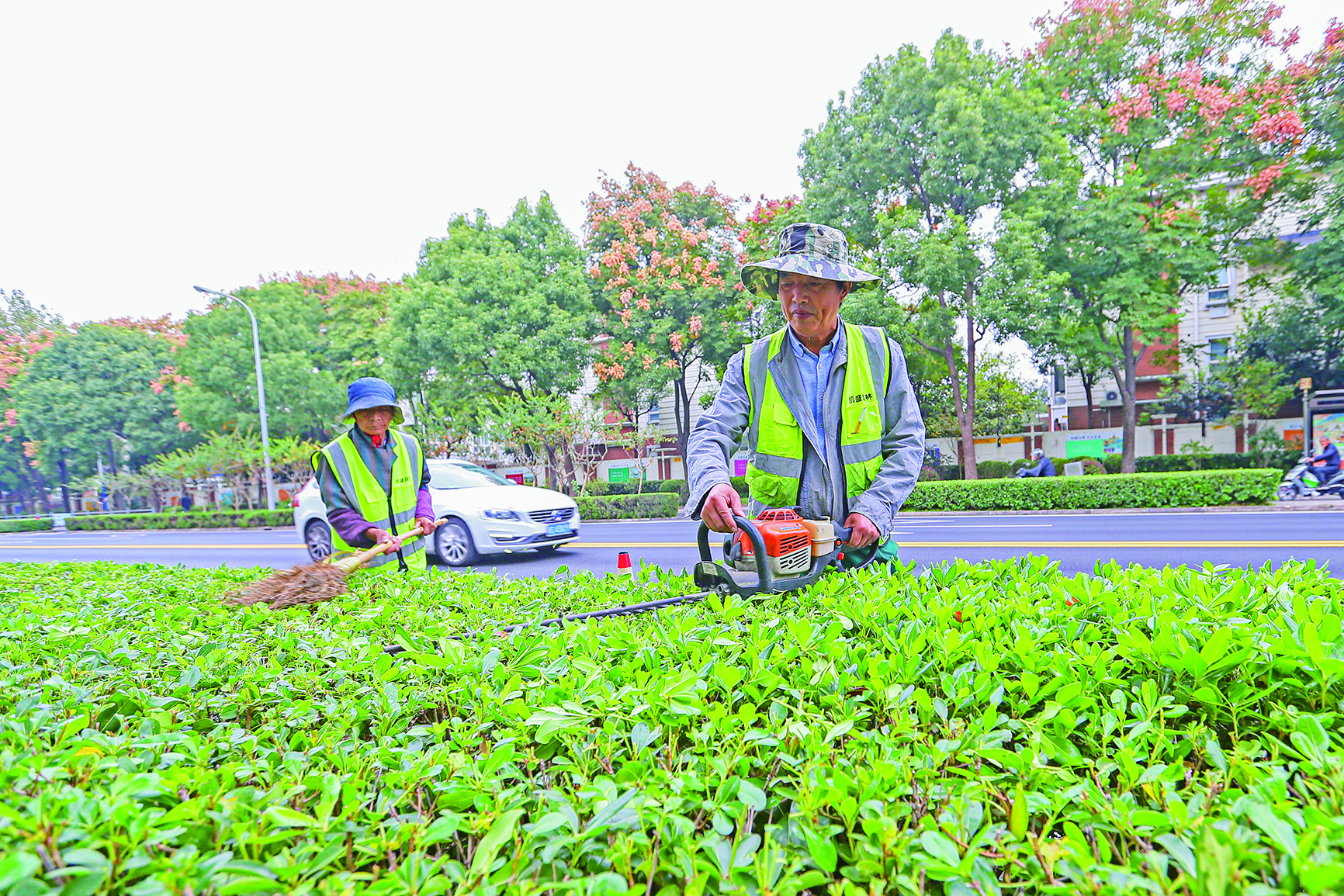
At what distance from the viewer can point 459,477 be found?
33.1ft

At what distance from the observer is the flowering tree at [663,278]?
64.6 feet

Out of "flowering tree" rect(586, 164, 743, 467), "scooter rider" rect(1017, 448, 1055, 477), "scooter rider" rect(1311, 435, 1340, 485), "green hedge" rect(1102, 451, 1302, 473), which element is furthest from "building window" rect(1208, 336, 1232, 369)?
"flowering tree" rect(586, 164, 743, 467)

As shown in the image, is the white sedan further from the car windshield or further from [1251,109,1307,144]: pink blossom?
[1251,109,1307,144]: pink blossom

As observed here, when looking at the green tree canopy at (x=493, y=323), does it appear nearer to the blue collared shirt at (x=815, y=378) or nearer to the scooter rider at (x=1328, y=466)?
the blue collared shirt at (x=815, y=378)

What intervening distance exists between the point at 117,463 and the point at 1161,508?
46.3m

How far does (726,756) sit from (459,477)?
31.3 feet

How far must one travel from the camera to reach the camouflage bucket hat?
2.45 m

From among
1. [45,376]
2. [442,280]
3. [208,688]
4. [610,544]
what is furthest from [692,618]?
[45,376]

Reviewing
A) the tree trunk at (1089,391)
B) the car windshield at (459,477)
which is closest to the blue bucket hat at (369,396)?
the car windshield at (459,477)

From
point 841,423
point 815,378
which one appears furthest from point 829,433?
point 815,378

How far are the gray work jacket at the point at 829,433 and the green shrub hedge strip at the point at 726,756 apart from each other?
0.58 m

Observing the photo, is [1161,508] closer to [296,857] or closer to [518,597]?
[518,597]

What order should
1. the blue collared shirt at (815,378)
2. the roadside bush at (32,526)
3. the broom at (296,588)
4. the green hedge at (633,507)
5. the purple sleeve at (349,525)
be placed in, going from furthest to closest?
the roadside bush at (32,526) < the green hedge at (633,507) < the purple sleeve at (349,525) < the broom at (296,588) < the blue collared shirt at (815,378)

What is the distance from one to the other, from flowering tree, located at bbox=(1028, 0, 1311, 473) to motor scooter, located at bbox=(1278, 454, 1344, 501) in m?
4.15
